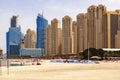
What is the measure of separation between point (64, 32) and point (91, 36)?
31.9 metres

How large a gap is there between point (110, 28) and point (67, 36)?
35.8m

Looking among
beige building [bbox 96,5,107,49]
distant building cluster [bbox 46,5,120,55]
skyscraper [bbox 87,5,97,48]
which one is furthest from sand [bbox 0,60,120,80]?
skyscraper [bbox 87,5,97,48]

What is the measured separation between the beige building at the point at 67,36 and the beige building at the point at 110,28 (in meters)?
32.7

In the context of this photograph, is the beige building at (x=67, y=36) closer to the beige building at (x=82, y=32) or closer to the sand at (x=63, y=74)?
the beige building at (x=82, y=32)

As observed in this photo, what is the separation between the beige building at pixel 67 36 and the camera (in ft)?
626

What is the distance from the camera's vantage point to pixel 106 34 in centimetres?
16175

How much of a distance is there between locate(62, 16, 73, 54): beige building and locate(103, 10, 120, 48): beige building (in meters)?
32.7

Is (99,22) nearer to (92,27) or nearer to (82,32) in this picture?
(92,27)

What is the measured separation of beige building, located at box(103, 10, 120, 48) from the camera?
161375 mm

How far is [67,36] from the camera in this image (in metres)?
192

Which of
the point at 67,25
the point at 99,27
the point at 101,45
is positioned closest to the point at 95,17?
the point at 99,27

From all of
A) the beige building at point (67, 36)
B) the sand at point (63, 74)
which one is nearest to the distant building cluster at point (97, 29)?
the beige building at point (67, 36)

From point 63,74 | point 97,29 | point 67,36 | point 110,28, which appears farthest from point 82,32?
point 63,74

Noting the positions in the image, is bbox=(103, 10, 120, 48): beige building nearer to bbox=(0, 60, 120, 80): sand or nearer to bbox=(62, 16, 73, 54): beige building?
bbox=(62, 16, 73, 54): beige building
